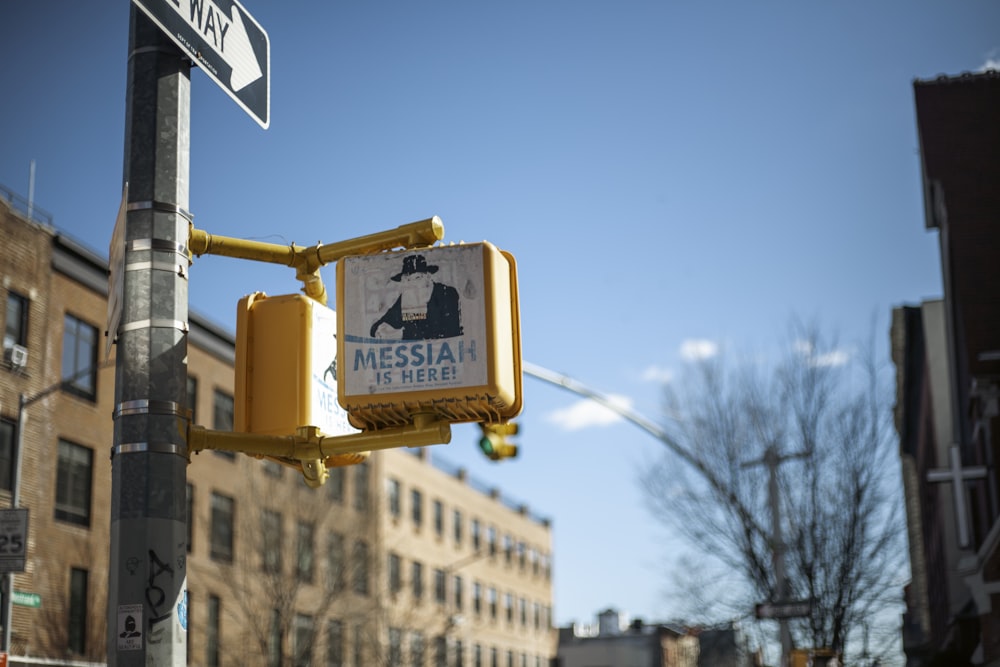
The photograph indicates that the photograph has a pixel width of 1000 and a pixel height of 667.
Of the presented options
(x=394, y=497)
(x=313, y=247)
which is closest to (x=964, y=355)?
(x=313, y=247)

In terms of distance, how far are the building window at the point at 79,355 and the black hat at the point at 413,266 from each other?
115 ft

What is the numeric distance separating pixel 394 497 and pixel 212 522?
18.5 m

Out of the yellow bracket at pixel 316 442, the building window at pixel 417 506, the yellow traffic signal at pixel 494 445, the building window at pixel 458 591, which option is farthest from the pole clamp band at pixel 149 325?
the building window at pixel 458 591

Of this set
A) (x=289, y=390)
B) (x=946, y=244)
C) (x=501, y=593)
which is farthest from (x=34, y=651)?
(x=501, y=593)

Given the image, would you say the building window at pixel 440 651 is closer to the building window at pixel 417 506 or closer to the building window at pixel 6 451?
the building window at pixel 417 506

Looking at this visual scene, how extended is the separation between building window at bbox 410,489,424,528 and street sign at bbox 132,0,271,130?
60.5 metres

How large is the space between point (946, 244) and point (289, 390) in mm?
30977

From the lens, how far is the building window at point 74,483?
3647 cm

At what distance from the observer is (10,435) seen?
1352 inches

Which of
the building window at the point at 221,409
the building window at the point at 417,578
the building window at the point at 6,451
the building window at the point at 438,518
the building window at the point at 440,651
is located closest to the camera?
the building window at the point at 6,451

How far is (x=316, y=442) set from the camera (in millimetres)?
4316

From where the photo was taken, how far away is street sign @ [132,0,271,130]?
13.9 ft

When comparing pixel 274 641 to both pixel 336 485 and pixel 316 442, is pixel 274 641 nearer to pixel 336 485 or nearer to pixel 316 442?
pixel 336 485

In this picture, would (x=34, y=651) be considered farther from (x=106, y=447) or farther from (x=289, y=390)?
(x=289, y=390)
